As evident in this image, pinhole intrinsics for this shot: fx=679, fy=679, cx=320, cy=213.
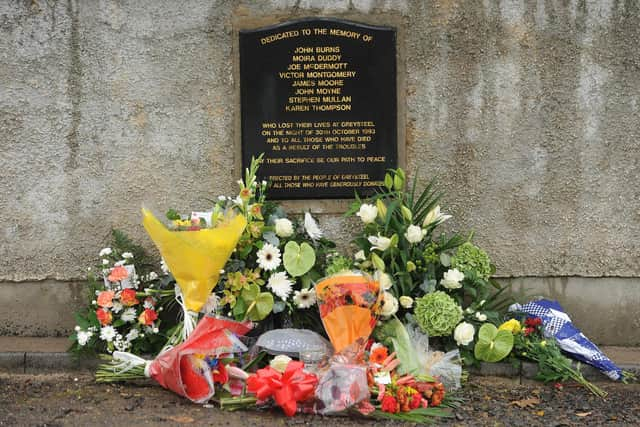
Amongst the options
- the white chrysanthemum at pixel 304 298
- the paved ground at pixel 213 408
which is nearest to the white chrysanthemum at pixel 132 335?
the paved ground at pixel 213 408

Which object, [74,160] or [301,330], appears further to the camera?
[74,160]

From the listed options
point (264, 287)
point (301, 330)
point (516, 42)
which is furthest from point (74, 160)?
point (516, 42)

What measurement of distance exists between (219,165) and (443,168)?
1.53 meters

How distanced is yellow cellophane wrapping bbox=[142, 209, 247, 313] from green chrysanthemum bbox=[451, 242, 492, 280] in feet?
4.50

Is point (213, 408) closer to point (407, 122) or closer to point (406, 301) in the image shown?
point (406, 301)

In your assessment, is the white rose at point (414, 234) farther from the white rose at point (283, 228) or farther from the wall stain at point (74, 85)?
the wall stain at point (74, 85)

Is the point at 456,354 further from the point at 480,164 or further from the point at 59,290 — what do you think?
the point at 59,290

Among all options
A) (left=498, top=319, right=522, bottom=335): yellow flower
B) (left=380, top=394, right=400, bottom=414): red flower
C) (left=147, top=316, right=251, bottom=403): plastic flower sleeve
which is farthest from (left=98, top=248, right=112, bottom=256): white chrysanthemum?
(left=498, top=319, right=522, bottom=335): yellow flower

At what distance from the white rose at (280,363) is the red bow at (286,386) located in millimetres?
211

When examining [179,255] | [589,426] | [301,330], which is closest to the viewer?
[589,426]

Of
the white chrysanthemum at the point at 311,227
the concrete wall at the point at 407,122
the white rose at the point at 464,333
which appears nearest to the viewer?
the white rose at the point at 464,333

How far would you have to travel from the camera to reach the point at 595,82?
15.0 feet

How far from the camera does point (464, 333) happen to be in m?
3.96

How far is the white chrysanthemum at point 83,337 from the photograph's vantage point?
13.5 ft
